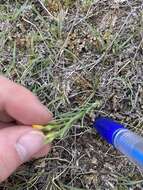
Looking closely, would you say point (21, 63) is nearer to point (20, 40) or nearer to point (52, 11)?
point (20, 40)

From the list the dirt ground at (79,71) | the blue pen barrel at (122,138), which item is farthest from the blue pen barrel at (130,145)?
the dirt ground at (79,71)

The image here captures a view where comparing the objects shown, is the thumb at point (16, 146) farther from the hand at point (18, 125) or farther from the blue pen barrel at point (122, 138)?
the blue pen barrel at point (122, 138)

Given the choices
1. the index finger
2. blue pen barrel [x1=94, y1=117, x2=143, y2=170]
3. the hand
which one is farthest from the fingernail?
blue pen barrel [x1=94, y1=117, x2=143, y2=170]

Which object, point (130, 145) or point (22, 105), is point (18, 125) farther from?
point (130, 145)

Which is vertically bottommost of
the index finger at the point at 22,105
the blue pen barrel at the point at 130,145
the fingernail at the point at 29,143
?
the blue pen barrel at the point at 130,145

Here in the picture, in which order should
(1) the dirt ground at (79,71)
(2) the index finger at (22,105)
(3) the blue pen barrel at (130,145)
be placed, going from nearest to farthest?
1. (3) the blue pen barrel at (130,145)
2. (2) the index finger at (22,105)
3. (1) the dirt ground at (79,71)

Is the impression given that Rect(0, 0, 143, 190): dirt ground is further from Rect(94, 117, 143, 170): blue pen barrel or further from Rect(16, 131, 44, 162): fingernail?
Rect(16, 131, 44, 162): fingernail

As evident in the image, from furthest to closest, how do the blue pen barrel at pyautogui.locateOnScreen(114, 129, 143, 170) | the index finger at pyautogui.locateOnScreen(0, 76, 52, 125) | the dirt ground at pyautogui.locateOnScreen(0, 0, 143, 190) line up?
the dirt ground at pyautogui.locateOnScreen(0, 0, 143, 190), the index finger at pyautogui.locateOnScreen(0, 76, 52, 125), the blue pen barrel at pyautogui.locateOnScreen(114, 129, 143, 170)
